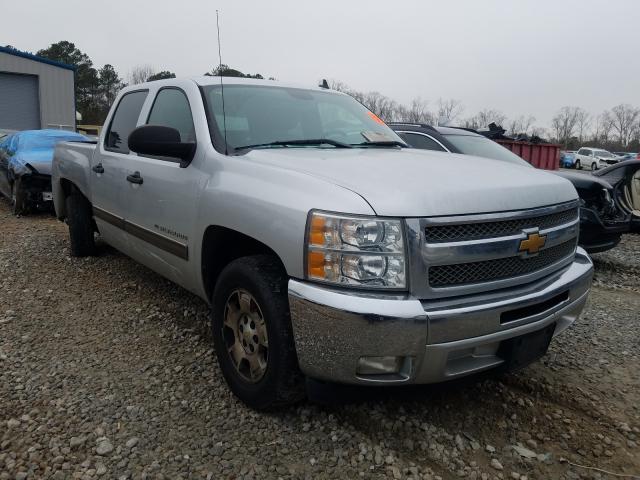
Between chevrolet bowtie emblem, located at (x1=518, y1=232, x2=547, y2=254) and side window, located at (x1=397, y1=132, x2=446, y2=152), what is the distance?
154 inches

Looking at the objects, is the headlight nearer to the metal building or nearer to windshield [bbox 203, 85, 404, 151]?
windshield [bbox 203, 85, 404, 151]

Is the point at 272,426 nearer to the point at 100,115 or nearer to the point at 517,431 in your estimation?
the point at 517,431

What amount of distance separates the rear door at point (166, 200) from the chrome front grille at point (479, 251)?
1.46 metres

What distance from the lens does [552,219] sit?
2.79 m

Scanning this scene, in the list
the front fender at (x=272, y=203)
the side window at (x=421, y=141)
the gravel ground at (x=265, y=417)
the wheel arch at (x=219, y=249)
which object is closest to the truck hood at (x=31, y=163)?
the gravel ground at (x=265, y=417)

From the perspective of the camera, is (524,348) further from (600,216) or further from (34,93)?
(34,93)

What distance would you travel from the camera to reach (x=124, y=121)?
451cm

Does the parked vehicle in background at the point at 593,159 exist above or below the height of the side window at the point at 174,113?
below

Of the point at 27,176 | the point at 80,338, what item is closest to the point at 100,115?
the point at 27,176

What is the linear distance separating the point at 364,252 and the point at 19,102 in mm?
28586

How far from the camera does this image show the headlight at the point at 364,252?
2203 mm

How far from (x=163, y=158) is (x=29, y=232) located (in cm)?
470

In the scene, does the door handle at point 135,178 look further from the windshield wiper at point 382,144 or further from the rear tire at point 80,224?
the rear tire at point 80,224

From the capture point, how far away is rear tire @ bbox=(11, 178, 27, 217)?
8.48 m
